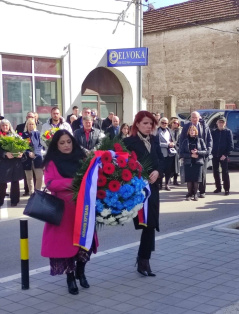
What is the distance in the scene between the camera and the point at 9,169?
32.3 feet

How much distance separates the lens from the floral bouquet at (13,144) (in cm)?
970

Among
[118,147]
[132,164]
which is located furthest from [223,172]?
[132,164]

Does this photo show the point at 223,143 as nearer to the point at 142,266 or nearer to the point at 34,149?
the point at 34,149

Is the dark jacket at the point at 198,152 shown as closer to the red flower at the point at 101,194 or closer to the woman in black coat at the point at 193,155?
the woman in black coat at the point at 193,155

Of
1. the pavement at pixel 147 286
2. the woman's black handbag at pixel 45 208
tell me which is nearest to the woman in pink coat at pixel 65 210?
the woman's black handbag at pixel 45 208

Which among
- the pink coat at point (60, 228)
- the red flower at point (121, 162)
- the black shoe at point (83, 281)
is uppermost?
the red flower at point (121, 162)

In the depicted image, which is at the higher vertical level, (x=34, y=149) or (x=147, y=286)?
(x=34, y=149)

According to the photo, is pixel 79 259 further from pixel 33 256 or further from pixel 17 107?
pixel 17 107

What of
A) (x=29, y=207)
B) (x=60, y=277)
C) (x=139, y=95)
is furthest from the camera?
(x=139, y=95)

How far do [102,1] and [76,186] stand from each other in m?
13.7

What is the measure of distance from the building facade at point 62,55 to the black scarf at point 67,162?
10.5 meters

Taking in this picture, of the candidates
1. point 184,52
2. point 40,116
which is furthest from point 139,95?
point 184,52

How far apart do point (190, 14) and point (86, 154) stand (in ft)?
91.8

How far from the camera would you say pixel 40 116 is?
53.6 feet
